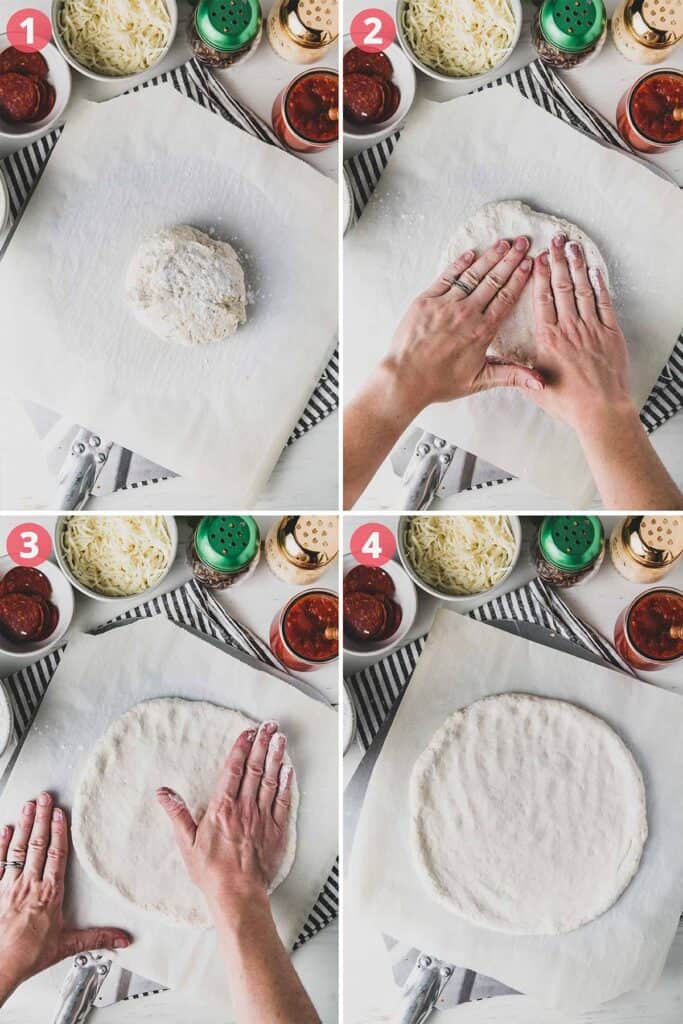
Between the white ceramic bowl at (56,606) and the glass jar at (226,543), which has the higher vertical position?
the glass jar at (226,543)

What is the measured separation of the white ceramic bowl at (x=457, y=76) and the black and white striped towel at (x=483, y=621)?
0.73m

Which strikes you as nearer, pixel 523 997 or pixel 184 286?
pixel 184 286

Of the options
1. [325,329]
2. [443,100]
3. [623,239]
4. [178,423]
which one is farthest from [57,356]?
[623,239]

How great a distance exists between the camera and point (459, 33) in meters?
1.23

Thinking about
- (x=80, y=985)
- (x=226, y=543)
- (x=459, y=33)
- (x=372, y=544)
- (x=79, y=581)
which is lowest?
(x=80, y=985)

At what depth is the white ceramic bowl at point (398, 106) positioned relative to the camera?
4.00ft

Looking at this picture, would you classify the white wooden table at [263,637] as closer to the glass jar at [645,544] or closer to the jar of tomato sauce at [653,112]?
the glass jar at [645,544]

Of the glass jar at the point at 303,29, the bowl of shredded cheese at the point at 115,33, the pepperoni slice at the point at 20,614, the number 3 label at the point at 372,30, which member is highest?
the number 3 label at the point at 372,30

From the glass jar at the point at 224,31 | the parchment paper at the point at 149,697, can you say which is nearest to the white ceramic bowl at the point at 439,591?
the parchment paper at the point at 149,697

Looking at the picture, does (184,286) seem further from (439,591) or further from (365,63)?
Result: (439,591)

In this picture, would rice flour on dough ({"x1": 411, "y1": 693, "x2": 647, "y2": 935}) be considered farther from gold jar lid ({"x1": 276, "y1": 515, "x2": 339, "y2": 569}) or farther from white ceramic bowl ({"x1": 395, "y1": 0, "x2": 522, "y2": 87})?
white ceramic bowl ({"x1": 395, "y1": 0, "x2": 522, "y2": 87})

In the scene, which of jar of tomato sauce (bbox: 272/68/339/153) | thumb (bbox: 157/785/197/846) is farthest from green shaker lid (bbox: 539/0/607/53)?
thumb (bbox: 157/785/197/846)

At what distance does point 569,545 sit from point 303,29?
0.82 metres

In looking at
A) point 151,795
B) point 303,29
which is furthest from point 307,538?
point 303,29
